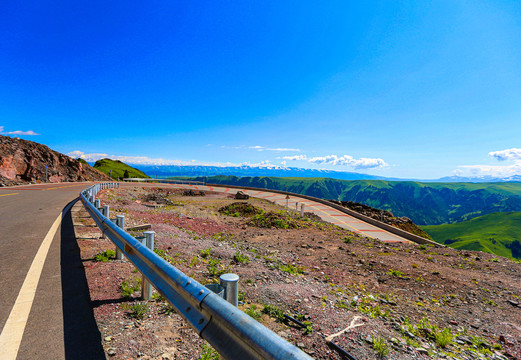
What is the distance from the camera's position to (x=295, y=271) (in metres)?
7.19

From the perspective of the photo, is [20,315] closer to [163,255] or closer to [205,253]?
[163,255]

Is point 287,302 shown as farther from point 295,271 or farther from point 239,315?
point 239,315

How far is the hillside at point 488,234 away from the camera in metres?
117

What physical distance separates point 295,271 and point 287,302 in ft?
8.40

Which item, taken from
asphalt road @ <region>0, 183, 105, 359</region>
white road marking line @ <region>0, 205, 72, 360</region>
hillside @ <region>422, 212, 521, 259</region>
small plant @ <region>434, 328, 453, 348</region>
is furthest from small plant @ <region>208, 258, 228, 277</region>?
hillside @ <region>422, 212, 521, 259</region>

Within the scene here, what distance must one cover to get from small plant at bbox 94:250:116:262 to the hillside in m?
145

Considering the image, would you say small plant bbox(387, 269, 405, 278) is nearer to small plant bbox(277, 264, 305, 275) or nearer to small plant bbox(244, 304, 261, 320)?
small plant bbox(277, 264, 305, 275)

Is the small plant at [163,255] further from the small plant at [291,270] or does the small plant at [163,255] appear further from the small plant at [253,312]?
the small plant at [291,270]

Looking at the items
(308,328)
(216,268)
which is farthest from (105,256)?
(308,328)

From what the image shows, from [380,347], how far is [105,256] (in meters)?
5.72

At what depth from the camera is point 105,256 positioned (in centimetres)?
524

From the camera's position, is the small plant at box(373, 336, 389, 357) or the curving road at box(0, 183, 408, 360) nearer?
the curving road at box(0, 183, 408, 360)

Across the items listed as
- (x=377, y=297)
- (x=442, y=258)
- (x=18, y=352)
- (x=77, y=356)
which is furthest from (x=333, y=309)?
(x=442, y=258)

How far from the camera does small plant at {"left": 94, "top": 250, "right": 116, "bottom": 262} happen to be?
5016 millimetres
